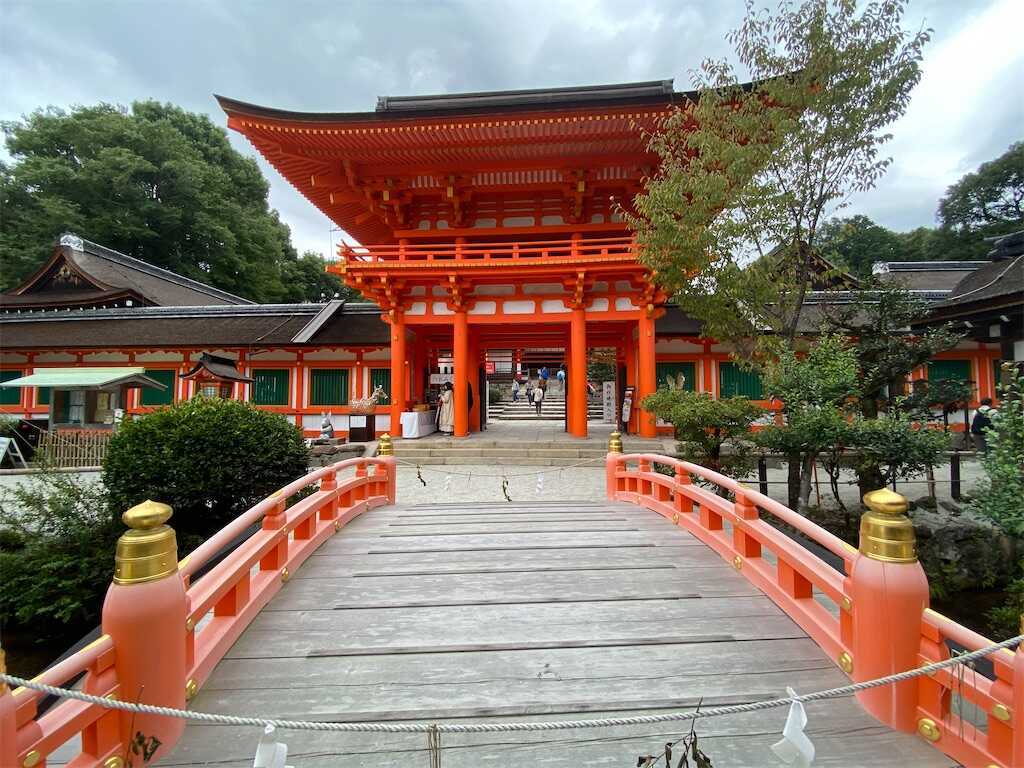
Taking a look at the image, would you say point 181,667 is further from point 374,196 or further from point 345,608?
point 374,196

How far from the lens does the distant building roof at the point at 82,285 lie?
17969mm

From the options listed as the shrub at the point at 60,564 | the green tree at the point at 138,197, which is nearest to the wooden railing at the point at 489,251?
the shrub at the point at 60,564

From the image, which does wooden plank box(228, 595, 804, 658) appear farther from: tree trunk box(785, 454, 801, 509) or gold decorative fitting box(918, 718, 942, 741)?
tree trunk box(785, 454, 801, 509)

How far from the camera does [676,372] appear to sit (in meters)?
13.9

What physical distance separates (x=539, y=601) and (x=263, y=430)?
4.83 m

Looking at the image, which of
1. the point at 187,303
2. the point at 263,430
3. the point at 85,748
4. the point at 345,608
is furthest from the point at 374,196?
the point at 187,303

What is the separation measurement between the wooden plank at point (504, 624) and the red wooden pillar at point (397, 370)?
9.49 metres

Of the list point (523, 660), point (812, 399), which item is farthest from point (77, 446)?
point (812, 399)

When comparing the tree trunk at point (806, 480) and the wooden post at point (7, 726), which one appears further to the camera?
the tree trunk at point (806, 480)

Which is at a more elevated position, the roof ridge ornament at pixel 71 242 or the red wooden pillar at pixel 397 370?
the roof ridge ornament at pixel 71 242

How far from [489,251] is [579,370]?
12.4ft

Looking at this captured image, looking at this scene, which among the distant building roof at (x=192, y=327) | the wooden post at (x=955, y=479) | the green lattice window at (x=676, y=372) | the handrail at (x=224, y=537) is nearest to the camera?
the handrail at (x=224, y=537)

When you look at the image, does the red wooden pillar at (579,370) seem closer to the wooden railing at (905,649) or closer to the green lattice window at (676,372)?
the green lattice window at (676,372)

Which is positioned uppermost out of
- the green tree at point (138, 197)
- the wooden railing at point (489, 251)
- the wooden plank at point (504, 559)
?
the green tree at point (138, 197)
